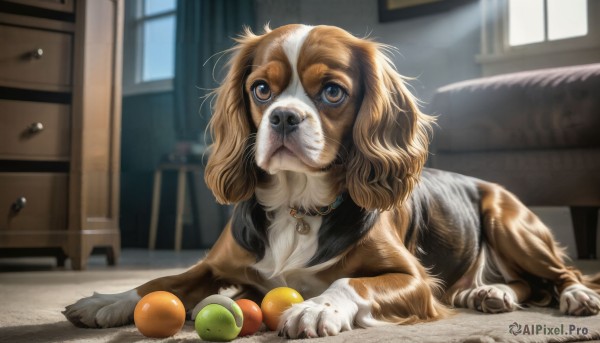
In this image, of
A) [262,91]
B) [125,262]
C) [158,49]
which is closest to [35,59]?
[125,262]

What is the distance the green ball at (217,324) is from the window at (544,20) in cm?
375

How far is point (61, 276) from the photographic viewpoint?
9.88 ft

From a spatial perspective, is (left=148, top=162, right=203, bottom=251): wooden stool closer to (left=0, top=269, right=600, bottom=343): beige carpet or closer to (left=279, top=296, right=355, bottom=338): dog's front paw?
Result: (left=0, top=269, right=600, bottom=343): beige carpet

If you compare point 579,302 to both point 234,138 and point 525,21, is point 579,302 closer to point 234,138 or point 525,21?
point 234,138

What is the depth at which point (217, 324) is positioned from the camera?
55.2 inches

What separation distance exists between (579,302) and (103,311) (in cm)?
118

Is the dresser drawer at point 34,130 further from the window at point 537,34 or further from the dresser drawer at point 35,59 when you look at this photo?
the window at point 537,34

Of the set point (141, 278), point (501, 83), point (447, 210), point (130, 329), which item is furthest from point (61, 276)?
point (501, 83)

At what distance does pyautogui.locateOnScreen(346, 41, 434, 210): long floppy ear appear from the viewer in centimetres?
174

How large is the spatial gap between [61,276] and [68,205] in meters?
0.47

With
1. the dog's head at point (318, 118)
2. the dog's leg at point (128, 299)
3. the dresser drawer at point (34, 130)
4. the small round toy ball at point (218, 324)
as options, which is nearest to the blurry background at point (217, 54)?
the dresser drawer at point (34, 130)

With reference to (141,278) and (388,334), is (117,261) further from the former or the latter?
(388,334)

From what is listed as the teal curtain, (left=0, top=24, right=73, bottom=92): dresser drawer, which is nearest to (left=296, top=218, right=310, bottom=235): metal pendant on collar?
(left=0, top=24, right=73, bottom=92): dresser drawer

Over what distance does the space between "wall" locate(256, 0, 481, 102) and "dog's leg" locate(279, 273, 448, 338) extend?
11.8 feet
